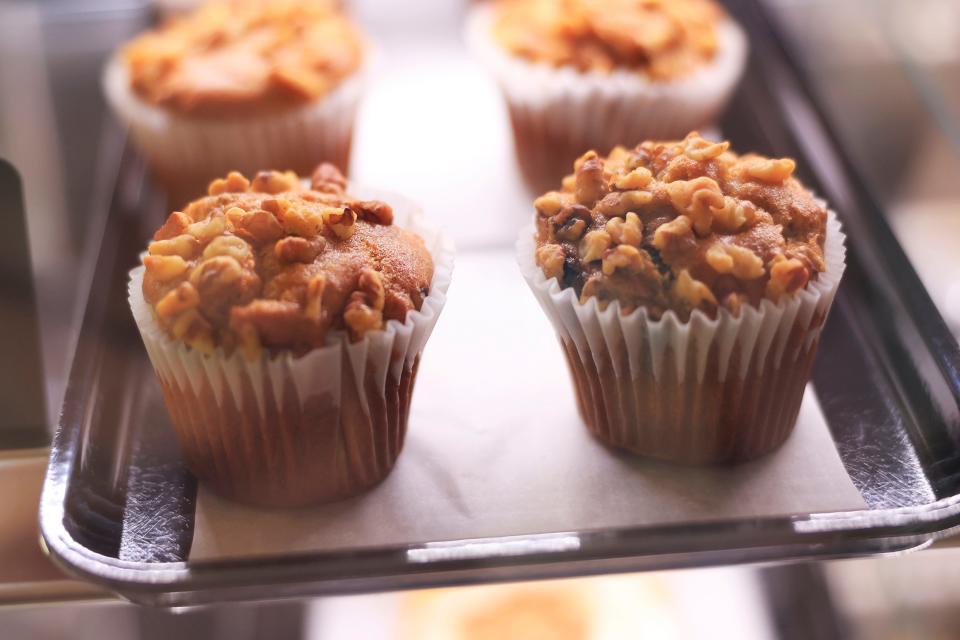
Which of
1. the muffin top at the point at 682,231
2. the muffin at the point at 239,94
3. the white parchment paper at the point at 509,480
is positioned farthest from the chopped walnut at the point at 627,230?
the muffin at the point at 239,94

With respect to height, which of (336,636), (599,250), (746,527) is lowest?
(336,636)

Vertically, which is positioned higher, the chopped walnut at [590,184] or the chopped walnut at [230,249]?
A: the chopped walnut at [590,184]

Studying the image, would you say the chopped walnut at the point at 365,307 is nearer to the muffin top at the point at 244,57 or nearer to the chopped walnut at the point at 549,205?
the chopped walnut at the point at 549,205

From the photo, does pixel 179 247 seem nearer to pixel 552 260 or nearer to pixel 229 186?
pixel 229 186

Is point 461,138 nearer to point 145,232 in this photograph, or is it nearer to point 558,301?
point 145,232

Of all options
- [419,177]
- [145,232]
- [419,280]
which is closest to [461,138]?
[419,177]

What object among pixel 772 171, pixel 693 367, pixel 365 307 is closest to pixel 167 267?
pixel 365 307

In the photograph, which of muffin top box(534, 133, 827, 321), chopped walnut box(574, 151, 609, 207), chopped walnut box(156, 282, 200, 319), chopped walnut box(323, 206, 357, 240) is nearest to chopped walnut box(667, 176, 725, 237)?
muffin top box(534, 133, 827, 321)

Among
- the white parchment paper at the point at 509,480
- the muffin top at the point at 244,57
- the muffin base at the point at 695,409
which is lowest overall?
the white parchment paper at the point at 509,480
